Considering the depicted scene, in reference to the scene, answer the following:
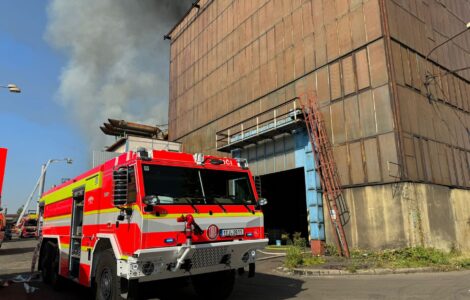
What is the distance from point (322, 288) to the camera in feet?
33.5

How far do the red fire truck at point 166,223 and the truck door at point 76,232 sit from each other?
49 mm

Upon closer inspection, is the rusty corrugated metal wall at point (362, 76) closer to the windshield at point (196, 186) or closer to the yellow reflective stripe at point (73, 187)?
the windshield at point (196, 186)

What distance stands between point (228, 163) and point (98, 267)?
3.47m

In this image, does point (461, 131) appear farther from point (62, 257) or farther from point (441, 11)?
point (62, 257)

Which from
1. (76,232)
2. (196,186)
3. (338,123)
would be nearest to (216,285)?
(196,186)

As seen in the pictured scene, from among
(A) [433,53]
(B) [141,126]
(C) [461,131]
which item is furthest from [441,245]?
(B) [141,126]

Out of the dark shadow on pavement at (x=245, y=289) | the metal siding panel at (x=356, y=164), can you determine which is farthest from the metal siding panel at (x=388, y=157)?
the dark shadow on pavement at (x=245, y=289)

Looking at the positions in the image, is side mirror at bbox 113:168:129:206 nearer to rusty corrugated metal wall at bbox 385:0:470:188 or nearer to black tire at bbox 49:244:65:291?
black tire at bbox 49:244:65:291

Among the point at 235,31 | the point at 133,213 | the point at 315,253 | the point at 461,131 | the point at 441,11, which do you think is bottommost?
the point at 315,253

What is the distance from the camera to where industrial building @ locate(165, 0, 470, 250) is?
1731cm

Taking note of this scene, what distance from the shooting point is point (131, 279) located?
21.0 feet

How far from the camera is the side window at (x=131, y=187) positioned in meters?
6.83

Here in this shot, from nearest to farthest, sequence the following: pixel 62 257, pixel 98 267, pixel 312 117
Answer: pixel 98 267 < pixel 62 257 < pixel 312 117

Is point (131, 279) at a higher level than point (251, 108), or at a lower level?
lower
